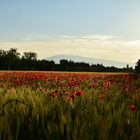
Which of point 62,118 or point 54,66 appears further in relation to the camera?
point 54,66

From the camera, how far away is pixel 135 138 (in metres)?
2.66

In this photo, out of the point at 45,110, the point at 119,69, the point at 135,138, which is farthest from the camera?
the point at 119,69

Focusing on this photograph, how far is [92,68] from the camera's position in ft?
323

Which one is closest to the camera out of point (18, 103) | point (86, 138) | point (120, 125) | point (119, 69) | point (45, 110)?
point (86, 138)

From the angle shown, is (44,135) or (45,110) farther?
(45,110)

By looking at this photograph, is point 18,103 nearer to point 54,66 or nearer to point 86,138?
point 86,138

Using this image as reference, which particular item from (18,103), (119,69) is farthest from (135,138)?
(119,69)

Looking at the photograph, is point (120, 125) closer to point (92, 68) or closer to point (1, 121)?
point (1, 121)

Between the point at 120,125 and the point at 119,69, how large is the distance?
93193 mm

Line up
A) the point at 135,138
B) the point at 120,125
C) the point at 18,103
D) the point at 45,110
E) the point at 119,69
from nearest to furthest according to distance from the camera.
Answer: the point at 135,138, the point at 120,125, the point at 45,110, the point at 18,103, the point at 119,69

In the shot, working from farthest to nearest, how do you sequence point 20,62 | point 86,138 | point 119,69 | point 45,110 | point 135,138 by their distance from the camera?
point 119,69
point 20,62
point 45,110
point 135,138
point 86,138

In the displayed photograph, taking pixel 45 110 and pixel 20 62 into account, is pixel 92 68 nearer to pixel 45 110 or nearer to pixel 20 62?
pixel 20 62

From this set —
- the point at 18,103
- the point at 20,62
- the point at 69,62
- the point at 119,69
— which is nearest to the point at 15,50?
the point at 20,62

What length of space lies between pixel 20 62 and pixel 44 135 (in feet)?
271
